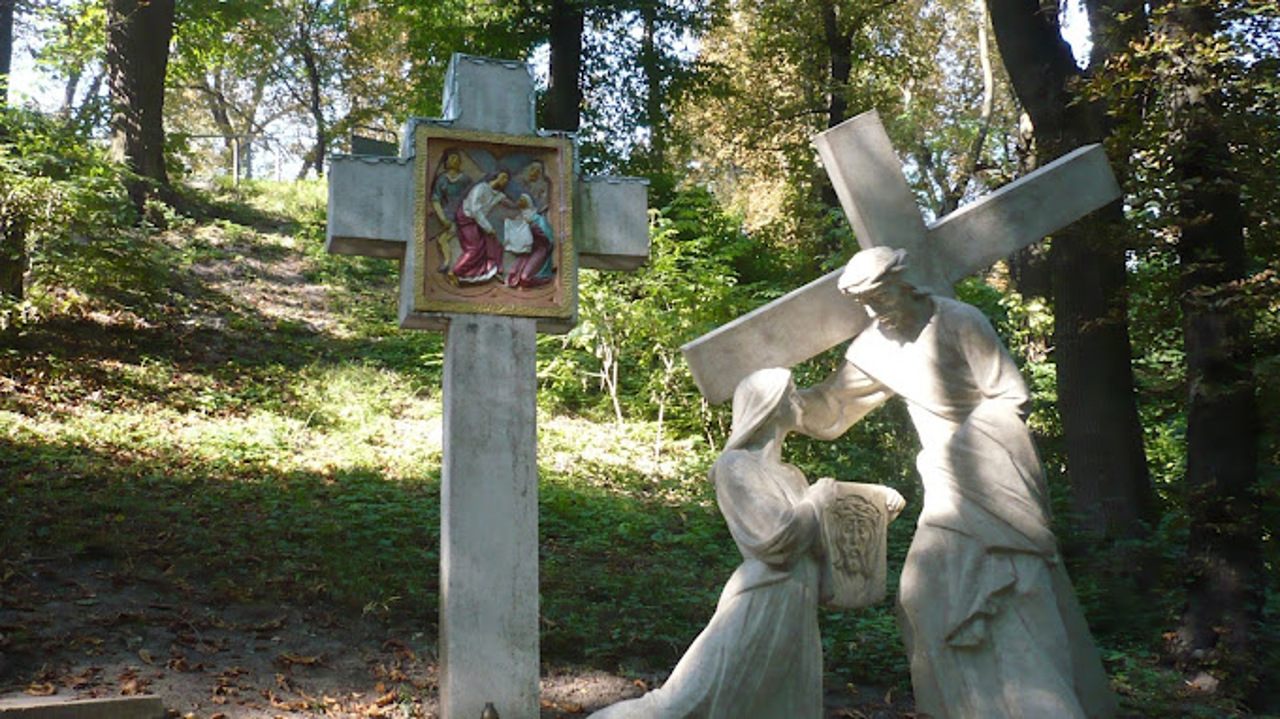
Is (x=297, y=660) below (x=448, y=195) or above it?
below

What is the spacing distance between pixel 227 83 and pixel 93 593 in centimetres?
3307

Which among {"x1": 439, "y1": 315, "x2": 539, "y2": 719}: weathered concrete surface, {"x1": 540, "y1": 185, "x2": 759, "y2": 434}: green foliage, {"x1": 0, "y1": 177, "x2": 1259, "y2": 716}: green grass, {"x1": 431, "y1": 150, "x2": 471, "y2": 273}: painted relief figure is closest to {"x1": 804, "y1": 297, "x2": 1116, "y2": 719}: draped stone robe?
{"x1": 439, "y1": 315, "x2": 539, "y2": 719}: weathered concrete surface

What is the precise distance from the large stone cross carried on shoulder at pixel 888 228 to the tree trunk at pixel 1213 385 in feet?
7.77

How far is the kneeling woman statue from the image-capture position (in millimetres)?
3826

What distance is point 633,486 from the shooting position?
10.7 metres

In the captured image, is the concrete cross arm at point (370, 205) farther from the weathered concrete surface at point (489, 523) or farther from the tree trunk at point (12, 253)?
the tree trunk at point (12, 253)

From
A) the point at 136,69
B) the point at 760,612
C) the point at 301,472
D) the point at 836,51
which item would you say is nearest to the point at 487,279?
the point at 760,612

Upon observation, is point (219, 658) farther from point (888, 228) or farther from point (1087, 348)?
point (1087, 348)

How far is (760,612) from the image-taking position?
153 inches

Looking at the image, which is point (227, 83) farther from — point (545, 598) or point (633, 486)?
point (545, 598)

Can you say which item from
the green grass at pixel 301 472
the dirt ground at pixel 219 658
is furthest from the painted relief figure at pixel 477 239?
the green grass at pixel 301 472

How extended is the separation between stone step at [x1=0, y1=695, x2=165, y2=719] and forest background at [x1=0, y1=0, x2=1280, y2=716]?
1.11 m

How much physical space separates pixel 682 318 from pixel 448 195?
7.18 m

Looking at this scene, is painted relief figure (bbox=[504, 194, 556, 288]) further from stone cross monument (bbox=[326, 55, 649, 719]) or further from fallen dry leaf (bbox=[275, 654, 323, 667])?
fallen dry leaf (bbox=[275, 654, 323, 667])
